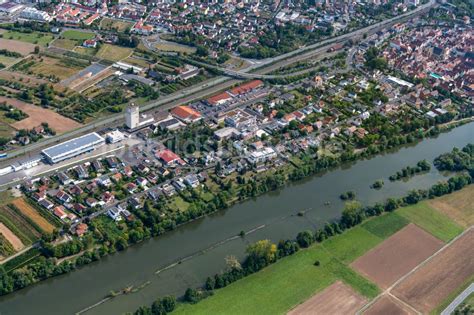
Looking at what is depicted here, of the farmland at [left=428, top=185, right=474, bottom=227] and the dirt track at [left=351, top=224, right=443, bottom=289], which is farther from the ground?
the farmland at [left=428, top=185, right=474, bottom=227]

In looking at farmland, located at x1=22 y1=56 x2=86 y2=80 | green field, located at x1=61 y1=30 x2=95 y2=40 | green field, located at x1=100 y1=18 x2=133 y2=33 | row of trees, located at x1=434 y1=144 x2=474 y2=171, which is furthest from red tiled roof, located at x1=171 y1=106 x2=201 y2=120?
green field, located at x1=100 y1=18 x2=133 y2=33

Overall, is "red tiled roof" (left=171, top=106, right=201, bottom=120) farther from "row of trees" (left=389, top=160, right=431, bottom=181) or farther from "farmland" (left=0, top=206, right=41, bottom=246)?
"row of trees" (left=389, top=160, right=431, bottom=181)

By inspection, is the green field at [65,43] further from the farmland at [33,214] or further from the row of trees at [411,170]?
the row of trees at [411,170]

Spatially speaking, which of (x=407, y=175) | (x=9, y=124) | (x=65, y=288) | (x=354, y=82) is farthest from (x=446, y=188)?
(x=9, y=124)

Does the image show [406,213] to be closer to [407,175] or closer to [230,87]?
[407,175]

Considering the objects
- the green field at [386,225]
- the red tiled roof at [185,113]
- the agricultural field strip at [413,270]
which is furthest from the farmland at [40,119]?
the agricultural field strip at [413,270]

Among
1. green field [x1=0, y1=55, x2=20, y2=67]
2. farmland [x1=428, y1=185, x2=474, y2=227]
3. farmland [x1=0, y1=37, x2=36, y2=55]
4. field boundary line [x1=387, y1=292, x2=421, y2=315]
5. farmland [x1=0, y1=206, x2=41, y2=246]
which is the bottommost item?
farmland [x1=0, y1=206, x2=41, y2=246]

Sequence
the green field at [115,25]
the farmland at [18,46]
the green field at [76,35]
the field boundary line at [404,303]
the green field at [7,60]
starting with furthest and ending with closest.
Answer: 1. the green field at [115,25]
2. the green field at [76,35]
3. the farmland at [18,46]
4. the green field at [7,60]
5. the field boundary line at [404,303]
